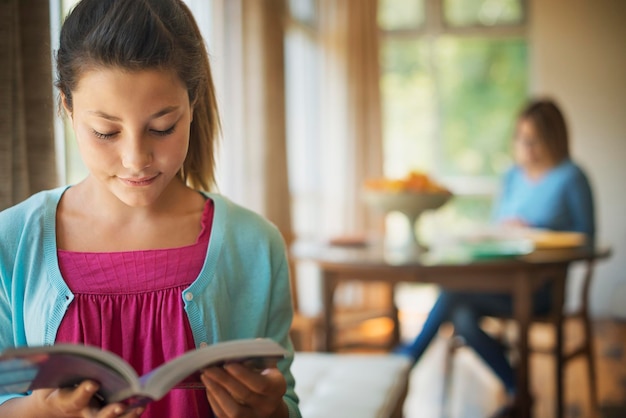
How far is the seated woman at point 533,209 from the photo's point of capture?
10.8 feet

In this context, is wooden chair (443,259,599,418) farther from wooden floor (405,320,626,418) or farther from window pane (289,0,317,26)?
window pane (289,0,317,26)

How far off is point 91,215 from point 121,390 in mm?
376

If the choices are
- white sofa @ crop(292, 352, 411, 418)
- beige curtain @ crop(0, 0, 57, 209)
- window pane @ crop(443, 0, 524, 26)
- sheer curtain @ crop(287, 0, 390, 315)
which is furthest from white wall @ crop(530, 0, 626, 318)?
beige curtain @ crop(0, 0, 57, 209)

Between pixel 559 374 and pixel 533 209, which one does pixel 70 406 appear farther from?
pixel 533 209

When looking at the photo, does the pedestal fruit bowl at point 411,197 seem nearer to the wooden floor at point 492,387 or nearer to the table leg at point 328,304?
the table leg at point 328,304

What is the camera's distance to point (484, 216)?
596 cm

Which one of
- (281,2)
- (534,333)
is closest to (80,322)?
(281,2)

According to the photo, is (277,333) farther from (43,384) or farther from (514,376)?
(514,376)

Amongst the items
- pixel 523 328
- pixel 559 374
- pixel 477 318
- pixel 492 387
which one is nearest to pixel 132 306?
pixel 523 328

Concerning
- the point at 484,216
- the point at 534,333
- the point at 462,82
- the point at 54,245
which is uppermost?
the point at 462,82

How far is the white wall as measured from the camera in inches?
219

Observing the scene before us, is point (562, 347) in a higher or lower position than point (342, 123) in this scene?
lower

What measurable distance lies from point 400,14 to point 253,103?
2.66 metres

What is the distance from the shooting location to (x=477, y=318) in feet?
11.0
